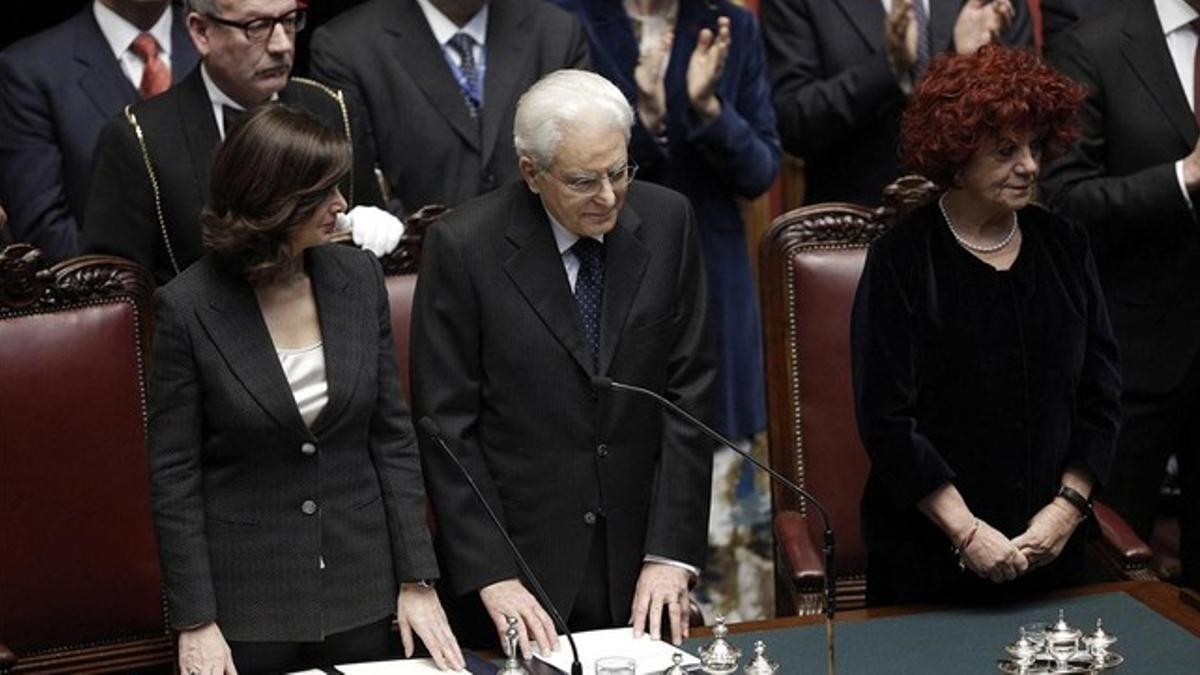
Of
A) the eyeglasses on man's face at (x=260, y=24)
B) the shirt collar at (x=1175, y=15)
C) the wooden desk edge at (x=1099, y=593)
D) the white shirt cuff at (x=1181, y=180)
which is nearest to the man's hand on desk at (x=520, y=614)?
the wooden desk edge at (x=1099, y=593)

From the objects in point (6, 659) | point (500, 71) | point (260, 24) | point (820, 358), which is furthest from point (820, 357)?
point (6, 659)

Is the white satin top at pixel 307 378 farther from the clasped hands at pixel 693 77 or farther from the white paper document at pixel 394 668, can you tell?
the clasped hands at pixel 693 77

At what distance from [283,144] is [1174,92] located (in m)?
2.02

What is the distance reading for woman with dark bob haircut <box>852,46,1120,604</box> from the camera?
319 centimetres

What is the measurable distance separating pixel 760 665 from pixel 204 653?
0.77m

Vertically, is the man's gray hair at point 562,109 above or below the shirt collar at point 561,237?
above

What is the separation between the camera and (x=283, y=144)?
9.50ft

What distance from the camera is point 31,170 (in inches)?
161

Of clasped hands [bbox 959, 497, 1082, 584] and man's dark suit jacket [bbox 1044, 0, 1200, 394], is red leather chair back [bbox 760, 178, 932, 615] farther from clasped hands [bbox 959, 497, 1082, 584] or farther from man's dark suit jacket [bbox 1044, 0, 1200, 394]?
man's dark suit jacket [bbox 1044, 0, 1200, 394]

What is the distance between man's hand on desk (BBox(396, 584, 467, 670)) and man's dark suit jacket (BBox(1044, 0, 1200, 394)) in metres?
1.73

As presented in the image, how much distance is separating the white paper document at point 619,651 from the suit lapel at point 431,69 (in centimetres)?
138

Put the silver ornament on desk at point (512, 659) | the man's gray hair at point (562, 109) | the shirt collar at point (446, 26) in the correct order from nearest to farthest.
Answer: the silver ornament on desk at point (512, 659) < the man's gray hair at point (562, 109) < the shirt collar at point (446, 26)

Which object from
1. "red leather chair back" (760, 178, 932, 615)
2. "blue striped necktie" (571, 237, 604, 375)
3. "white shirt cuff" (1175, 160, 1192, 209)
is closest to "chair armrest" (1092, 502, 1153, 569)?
"red leather chair back" (760, 178, 932, 615)

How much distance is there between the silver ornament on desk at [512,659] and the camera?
2676 millimetres
